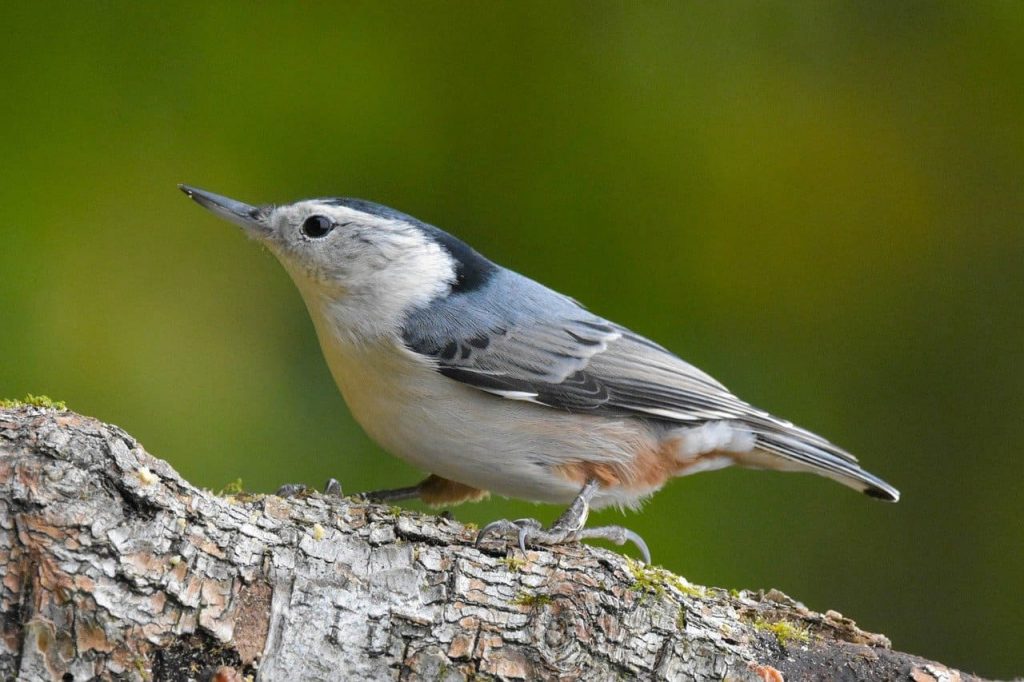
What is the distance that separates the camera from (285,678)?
1606 millimetres

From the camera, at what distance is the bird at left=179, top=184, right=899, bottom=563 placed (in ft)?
7.46

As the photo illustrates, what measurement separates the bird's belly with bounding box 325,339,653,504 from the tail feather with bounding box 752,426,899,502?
453mm

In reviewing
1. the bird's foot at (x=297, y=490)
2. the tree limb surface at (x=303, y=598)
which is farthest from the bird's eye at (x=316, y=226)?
the tree limb surface at (x=303, y=598)

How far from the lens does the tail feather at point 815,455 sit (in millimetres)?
2605

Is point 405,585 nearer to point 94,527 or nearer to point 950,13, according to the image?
point 94,527

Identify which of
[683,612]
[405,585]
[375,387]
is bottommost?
[405,585]

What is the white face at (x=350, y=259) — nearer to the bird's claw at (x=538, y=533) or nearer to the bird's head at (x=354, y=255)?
the bird's head at (x=354, y=255)

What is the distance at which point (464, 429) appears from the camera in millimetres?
2246

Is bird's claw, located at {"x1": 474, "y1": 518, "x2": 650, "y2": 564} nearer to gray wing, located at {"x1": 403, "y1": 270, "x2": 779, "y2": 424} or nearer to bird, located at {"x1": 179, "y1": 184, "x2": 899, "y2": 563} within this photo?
bird, located at {"x1": 179, "y1": 184, "x2": 899, "y2": 563}

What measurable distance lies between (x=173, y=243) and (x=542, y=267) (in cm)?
105

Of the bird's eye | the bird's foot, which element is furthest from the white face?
the bird's foot

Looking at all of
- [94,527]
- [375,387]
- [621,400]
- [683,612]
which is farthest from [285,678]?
[621,400]

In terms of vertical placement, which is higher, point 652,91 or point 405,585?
point 652,91

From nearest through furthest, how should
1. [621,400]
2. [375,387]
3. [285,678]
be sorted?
1. [285,678]
2. [375,387]
3. [621,400]
